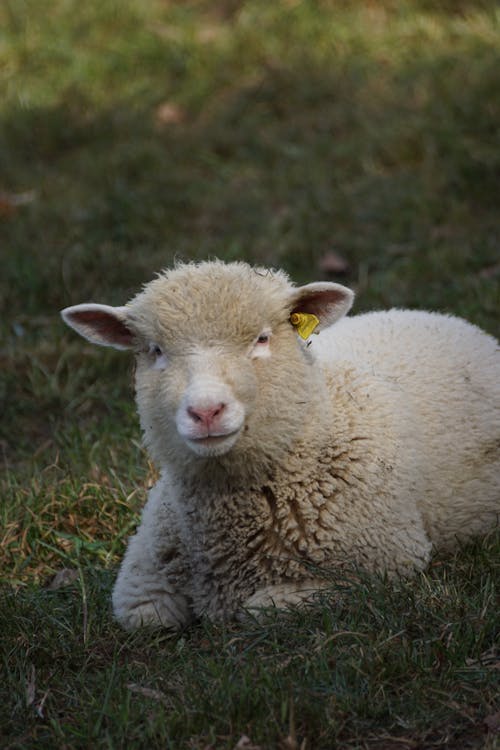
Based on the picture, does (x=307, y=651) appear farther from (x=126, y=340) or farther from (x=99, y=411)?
(x=99, y=411)

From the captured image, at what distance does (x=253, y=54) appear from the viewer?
9.59 meters

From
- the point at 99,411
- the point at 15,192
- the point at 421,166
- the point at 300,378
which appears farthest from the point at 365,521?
the point at 15,192

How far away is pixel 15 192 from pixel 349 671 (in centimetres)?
629

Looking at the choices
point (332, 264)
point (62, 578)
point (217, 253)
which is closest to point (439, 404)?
point (62, 578)

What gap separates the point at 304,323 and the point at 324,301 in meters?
0.11

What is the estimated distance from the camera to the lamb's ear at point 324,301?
4176mm

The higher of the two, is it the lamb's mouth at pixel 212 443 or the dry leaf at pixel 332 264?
the dry leaf at pixel 332 264

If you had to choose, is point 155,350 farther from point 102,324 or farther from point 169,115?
point 169,115

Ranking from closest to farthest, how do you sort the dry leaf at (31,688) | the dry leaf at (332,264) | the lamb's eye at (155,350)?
the dry leaf at (31,688)
the lamb's eye at (155,350)
the dry leaf at (332,264)

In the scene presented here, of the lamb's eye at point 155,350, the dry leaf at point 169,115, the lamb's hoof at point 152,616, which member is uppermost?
the dry leaf at point 169,115

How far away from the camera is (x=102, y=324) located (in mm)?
4324

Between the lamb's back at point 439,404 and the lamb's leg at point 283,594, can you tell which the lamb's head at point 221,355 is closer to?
the lamb's back at point 439,404

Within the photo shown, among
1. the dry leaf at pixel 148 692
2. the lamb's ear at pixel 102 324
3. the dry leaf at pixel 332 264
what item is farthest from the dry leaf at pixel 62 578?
the dry leaf at pixel 332 264

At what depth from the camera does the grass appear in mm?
3418
